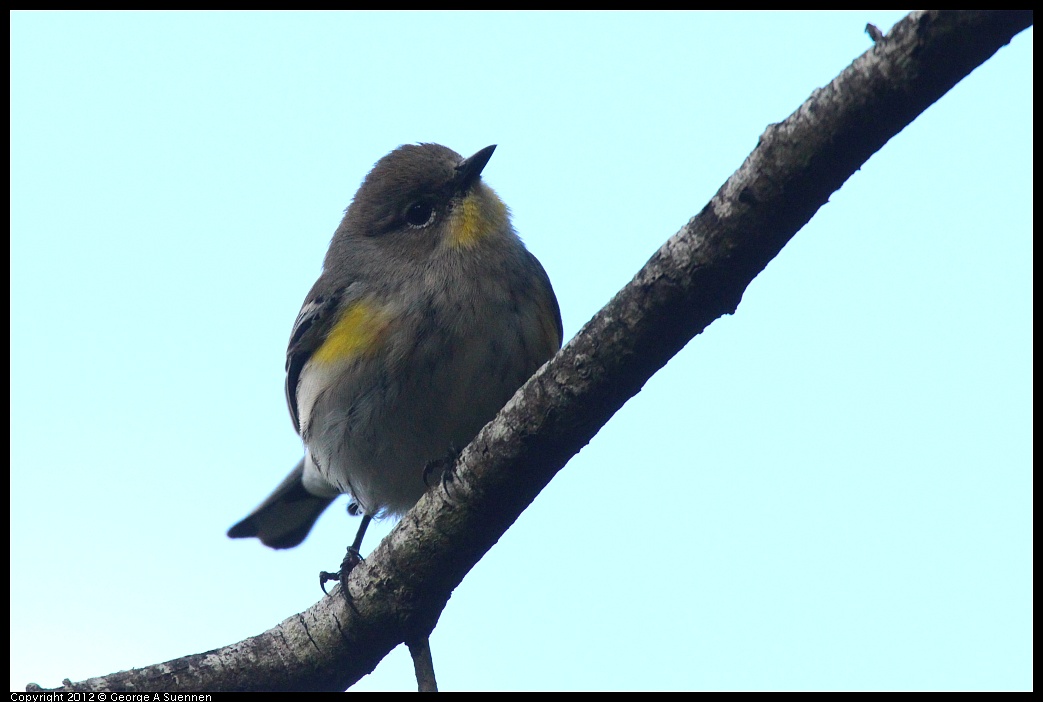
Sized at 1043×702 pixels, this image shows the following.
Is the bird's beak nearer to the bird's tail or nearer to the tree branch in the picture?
the tree branch

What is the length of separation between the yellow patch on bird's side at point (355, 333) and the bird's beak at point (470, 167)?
141 cm

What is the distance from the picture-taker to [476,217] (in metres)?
7.71

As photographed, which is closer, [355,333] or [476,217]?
[355,333]

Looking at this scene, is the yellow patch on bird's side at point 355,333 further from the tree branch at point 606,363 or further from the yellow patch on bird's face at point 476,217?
the tree branch at point 606,363

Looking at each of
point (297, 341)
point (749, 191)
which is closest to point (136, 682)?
point (297, 341)

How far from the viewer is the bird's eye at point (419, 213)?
7820 mm

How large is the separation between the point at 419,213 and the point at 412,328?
153 centimetres

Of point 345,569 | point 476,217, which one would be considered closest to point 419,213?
point 476,217

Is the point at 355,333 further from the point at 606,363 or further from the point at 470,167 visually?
the point at 606,363

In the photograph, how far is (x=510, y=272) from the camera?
7.25m

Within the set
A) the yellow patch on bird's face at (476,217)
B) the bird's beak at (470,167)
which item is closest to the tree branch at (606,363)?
the yellow patch on bird's face at (476,217)

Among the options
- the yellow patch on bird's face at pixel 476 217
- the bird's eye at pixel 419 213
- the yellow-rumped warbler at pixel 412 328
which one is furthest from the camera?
the bird's eye at pixel 419 213

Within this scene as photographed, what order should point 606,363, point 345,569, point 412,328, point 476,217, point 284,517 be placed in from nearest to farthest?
point 606,363 < point 345,569 < point 412,328 < point 476,217 < point 284,517

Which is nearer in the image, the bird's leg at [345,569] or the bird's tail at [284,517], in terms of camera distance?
the bird's leg at [345,569]
